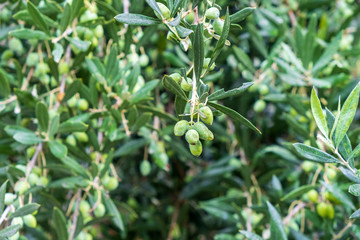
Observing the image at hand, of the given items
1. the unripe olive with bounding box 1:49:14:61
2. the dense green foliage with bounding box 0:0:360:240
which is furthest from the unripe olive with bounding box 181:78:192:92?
the unripe olive with bounding box 1:49:14:61

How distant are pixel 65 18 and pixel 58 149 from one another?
11.6 inches

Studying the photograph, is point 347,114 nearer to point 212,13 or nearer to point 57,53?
point 212,13

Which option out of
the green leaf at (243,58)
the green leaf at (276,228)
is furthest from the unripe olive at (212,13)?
the green leaf at (243,58)

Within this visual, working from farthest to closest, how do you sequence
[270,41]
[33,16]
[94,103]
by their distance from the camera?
[270,41], [94,103], [33,16]

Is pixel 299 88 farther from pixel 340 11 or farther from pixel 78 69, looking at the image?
pixel 78 69

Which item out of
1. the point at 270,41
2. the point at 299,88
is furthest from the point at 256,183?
the point at 270,41

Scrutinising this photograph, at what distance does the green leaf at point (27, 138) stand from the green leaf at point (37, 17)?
24cm

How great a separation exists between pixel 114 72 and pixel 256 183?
2.06 ft

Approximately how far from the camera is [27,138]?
99cm

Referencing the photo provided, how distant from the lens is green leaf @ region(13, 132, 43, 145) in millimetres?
969

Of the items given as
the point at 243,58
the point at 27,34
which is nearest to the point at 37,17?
the point at 27,34

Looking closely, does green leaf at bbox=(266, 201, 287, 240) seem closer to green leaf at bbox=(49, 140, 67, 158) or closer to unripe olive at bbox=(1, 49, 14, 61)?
green leaf at bbox=(49, 140, 67, 158)

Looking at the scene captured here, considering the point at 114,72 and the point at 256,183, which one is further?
the point at 256,183

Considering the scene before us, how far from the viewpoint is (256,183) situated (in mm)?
1396
